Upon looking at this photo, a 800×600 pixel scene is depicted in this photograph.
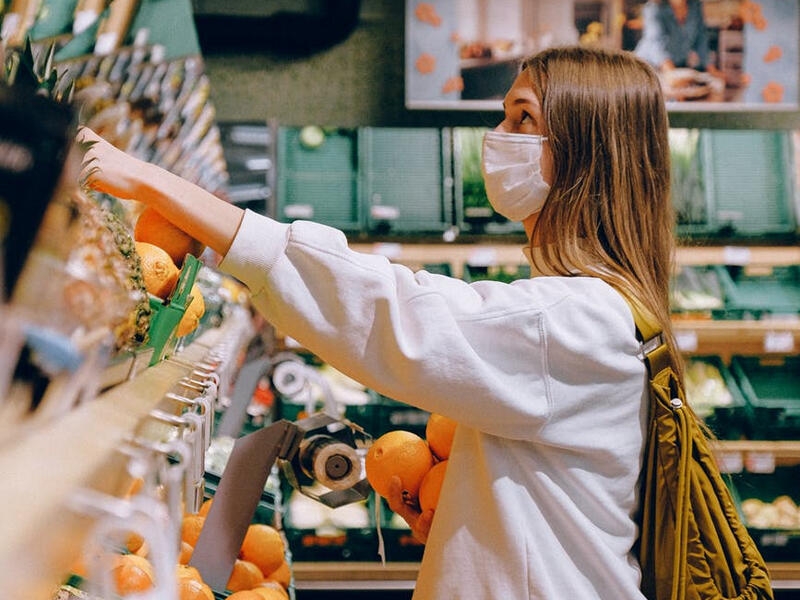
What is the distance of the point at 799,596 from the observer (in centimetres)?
379

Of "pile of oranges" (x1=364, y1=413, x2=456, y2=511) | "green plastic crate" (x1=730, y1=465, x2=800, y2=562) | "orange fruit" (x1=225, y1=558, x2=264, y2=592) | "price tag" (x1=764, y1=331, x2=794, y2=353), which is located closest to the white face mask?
"pile of oranges" (x1=364, y1=413, x2=456, y2=511)

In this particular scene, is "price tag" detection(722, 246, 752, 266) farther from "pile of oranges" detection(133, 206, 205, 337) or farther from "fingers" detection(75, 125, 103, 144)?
"fingers" detection(75, 125, 103, 144)

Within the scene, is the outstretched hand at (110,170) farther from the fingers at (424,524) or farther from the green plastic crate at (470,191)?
the green plastic crate at (470,191)

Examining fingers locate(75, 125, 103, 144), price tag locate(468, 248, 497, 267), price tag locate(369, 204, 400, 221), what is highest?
price tag locate(369, 204, 400, 221)

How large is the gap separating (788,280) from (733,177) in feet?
2.00

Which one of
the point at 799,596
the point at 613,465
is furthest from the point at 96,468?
the point at 799,596

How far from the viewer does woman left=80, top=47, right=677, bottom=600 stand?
1.09m

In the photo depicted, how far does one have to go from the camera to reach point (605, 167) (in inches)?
53.7

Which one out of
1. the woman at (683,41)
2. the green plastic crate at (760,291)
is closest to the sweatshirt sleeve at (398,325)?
the green plastic crate at (760,291)

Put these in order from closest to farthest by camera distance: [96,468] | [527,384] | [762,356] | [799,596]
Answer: [96,468]
[527,384]
[799,596]
[762,356]

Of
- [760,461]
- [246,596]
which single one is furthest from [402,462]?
[760,461]

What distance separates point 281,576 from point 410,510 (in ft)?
1.72

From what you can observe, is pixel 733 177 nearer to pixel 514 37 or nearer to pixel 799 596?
pixel 514 37

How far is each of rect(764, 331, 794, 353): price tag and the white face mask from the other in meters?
2.89
